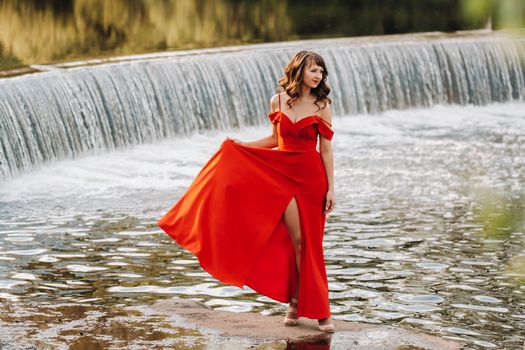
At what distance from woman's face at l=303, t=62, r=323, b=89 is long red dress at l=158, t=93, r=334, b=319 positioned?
8.2 inches

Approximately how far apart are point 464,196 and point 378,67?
8.33 metres

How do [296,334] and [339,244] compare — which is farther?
[339,244]

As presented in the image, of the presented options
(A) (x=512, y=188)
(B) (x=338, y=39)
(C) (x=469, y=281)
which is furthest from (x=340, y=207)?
(B) (x=338, y=39)

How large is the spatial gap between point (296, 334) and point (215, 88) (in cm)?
1152

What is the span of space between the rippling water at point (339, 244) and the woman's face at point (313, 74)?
A: 1.65 meters

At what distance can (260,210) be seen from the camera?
748cm

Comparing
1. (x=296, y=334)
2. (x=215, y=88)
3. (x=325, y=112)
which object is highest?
(x=325, y=112)

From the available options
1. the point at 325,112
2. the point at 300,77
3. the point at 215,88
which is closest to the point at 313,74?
the point at 300,77

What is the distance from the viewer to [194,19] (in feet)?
85.6

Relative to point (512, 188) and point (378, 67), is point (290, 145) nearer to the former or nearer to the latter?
point (512, 188)

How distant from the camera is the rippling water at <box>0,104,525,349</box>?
8.33 m

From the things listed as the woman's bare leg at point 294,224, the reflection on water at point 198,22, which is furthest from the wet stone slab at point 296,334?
the reflection on water at point 198,22

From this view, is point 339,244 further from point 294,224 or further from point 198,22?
point 198,22

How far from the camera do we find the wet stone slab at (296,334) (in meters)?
7.25
